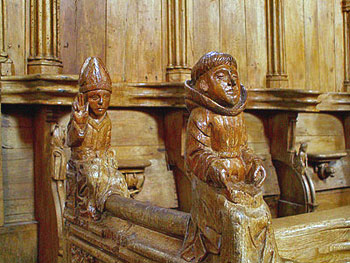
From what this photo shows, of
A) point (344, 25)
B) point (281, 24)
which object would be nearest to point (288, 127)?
point (281, 24)

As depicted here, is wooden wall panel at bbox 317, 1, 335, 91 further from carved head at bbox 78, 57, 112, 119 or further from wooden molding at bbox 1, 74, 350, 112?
carved head at bbox 78, 57, 112, 119

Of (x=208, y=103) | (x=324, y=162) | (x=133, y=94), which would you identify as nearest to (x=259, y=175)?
(x=208, y=103)

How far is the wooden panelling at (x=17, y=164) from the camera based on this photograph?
2748 mm

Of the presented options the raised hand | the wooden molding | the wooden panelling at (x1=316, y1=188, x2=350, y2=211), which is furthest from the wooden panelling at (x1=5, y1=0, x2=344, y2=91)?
the raised hand

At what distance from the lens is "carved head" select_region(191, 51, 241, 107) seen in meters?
1.44

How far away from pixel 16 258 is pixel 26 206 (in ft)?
1.13

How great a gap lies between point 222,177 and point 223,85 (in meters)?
0.36

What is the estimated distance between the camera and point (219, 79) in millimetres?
1460

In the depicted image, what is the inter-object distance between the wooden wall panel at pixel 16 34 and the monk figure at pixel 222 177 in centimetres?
165

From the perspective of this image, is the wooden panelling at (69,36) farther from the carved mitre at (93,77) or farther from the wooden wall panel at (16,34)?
the carved mitre at (93,77)

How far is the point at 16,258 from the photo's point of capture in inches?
106

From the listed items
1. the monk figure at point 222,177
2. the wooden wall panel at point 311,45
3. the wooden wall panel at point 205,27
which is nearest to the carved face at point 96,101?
the monk figure at point 222,177

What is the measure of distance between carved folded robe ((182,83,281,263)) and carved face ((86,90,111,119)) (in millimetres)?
748

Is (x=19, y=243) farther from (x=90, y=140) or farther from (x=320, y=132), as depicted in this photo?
(x=320, y=132)
